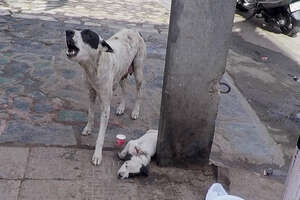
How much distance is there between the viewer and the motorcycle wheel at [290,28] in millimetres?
10453

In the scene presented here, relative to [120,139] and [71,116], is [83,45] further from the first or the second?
[71,116]

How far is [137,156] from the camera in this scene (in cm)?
393

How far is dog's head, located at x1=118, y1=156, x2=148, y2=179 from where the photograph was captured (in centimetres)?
383

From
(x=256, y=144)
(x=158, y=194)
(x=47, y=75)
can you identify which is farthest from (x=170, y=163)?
(x=47, y=75)

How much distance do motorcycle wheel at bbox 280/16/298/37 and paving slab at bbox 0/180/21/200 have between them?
8762mm

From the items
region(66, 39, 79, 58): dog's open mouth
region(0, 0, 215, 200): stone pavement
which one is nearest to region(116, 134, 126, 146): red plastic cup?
region(0, 0, 215, 200): stone pavement

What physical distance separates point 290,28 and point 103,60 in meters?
7.86

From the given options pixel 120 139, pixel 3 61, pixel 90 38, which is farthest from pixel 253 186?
pixel 3 61

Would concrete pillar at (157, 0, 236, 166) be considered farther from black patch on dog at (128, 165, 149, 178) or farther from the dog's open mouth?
the dog's open mouth

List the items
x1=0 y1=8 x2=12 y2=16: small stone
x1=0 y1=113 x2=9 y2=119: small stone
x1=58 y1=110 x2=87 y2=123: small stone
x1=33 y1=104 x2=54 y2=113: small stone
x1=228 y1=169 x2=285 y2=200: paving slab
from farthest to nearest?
x1=0 y1=8 x2=12 y2=16: small stone → x1=33 y1=104 x2=54 y2=113: small stone → x1=58 y1=110 x2=87 y2=123: small stone → x1=0 y1=113 x2=9 y2=119: small stone → x1=228 y1=169 x2=285 y2=200: paving slab

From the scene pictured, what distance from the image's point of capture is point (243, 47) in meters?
9.26

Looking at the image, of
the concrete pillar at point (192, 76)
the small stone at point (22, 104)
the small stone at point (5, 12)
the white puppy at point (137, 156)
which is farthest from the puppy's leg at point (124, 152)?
the small stone at point (5, 12)

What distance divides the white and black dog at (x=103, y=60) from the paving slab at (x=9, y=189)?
78 centimetres

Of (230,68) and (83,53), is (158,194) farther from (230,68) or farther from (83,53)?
(230,68)
